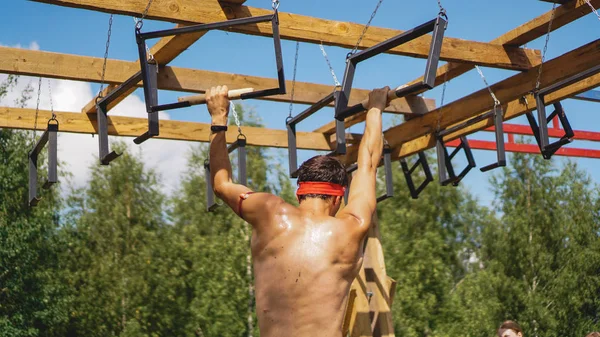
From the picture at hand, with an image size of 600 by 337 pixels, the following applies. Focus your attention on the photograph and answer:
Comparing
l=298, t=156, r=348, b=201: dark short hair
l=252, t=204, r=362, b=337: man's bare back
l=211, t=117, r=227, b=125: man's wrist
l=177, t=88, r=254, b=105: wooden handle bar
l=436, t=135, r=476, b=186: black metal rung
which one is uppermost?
l=436, t=135, r=476, b=186: black metal rung

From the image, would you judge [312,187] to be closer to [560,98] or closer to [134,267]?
[560,98]

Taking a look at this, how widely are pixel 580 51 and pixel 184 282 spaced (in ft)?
53.3

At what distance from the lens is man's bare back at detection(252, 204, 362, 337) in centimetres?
301

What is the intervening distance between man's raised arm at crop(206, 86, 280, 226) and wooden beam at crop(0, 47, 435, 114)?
12.9 ft

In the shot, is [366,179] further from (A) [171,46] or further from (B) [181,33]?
(A) [171,46]

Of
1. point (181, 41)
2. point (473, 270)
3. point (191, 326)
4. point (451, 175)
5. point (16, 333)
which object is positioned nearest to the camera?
point (181, 41)

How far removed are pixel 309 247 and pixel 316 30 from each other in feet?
11.4

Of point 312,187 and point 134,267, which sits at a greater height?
point 134,267

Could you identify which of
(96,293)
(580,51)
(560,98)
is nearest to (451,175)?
(560,98)

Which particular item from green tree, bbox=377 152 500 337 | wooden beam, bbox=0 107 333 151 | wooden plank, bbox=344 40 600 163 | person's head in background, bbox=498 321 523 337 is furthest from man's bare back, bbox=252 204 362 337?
green tree, bbox=377 152 500 337

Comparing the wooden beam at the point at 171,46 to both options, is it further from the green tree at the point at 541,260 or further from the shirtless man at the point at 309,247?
the green tree at the point at 541,260

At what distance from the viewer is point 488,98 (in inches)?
309

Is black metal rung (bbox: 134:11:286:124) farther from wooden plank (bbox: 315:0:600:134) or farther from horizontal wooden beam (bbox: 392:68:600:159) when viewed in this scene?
horizontal wooden beam (bbox: 392:68:600:159)

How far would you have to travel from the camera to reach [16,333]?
1666 cm
